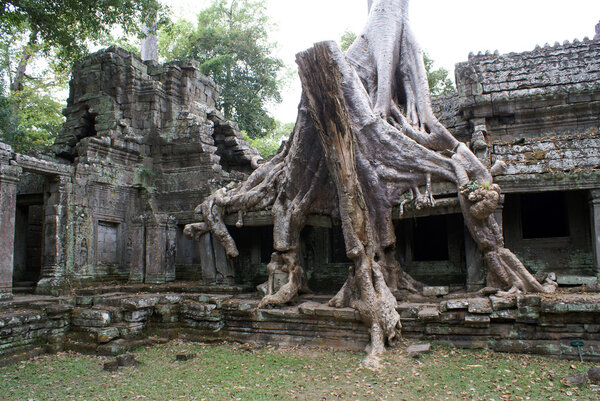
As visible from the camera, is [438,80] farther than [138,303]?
Yes

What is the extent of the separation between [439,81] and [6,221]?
16.2 meters

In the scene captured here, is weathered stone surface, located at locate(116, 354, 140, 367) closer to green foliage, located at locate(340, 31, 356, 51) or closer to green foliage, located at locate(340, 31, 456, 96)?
green foliage, located at locate(340, 31, 456, 96)

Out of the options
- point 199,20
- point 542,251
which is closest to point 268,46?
point 199,20

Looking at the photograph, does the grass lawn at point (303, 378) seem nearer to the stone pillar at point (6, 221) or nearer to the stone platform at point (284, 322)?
the stone platform at point (284, 322)

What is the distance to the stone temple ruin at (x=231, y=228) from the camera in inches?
296

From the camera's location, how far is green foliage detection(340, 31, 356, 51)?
74.6 feet

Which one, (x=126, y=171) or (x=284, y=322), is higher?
(x=126, y=171)

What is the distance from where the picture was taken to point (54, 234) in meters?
11.3

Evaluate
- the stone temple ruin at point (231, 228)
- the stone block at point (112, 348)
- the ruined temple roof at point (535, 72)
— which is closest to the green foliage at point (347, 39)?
the stone temple ruin at point (231, 228)

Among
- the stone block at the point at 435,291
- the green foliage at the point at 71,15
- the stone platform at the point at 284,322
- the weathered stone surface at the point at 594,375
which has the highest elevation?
the green foliage at the point at 71,15

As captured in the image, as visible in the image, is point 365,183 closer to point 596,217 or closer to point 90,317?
point 596,217

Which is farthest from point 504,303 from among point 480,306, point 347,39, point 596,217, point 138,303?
point 347,39

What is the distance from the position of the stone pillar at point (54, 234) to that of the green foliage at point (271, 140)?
1166 cm

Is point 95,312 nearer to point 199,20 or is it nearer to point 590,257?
point 590,257
